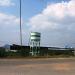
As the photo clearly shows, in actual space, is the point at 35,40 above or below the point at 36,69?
above

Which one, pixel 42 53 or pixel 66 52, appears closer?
pixel 42 53

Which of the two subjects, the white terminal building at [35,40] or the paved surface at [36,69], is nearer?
the paved surface at [36,69]

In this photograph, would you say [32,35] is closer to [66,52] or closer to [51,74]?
[66,52]

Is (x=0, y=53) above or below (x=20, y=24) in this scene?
below

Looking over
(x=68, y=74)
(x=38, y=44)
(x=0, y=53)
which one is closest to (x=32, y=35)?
(x=38, y=44)

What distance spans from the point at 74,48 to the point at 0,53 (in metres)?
25.6

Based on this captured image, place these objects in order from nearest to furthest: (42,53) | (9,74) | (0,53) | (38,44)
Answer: (9,74) → (0,53) → (42,53) → (38,44)

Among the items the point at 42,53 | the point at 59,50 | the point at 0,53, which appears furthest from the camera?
the point at 59,50

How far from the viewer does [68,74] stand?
20406 millimetres

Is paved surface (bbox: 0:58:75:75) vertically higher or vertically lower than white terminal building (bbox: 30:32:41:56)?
lower

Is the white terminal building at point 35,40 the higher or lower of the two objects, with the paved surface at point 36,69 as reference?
higher

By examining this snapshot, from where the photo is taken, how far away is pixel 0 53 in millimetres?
53219

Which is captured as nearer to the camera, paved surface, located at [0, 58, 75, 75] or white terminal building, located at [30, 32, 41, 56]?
paved surface, located at [0, 58, 75, 75]

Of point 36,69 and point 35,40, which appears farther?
point 35,40
